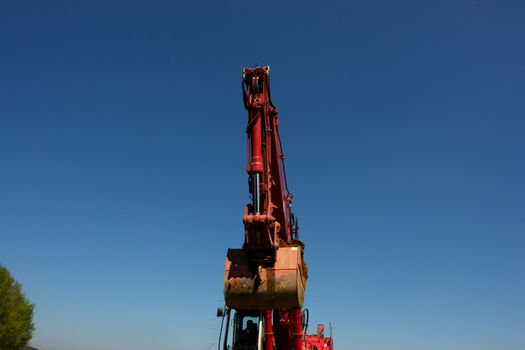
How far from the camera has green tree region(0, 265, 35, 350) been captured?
37250 mm

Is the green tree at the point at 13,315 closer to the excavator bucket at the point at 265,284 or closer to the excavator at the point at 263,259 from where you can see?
the excavator at the point at 263,259

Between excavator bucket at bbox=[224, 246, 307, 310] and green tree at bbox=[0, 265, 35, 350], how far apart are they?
123ft

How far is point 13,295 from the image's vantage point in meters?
39.5

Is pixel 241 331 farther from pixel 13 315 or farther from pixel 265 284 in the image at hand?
pixel 13 315

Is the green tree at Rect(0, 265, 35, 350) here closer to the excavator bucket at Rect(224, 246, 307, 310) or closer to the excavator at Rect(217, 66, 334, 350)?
the excavator at Rect(217, 66, 334, 350)

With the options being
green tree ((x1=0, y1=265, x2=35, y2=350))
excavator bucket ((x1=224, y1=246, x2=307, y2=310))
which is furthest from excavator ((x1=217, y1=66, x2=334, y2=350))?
green tree ((x1=0, y1=265, x2=35, y2=350))

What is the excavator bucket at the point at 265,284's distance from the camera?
845 centimetres

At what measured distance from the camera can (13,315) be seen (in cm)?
3794

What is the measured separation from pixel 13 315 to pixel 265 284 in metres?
38.5

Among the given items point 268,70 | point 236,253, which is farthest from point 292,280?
point 268,70

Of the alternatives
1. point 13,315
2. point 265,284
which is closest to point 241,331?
point 265,284

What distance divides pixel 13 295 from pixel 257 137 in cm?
3939

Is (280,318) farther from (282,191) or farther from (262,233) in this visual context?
(262,233)

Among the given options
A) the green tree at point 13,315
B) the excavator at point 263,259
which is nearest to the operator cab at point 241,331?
the excavator at point 263,259
